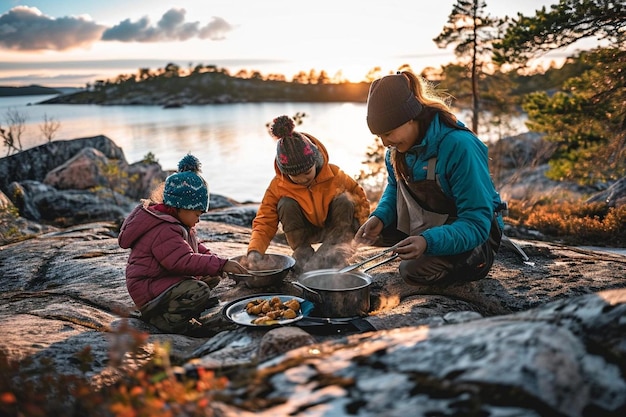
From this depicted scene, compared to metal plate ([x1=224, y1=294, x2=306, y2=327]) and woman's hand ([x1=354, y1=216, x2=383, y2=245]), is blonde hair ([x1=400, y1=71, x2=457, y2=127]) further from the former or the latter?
metal plate ([x1=224, y1=294, x2=306, y2=327])

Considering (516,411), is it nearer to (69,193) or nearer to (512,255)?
(512,255)

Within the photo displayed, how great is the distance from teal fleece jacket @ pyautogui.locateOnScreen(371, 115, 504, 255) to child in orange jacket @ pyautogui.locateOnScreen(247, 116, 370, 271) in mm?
1343

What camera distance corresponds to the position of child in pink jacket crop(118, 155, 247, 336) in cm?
371

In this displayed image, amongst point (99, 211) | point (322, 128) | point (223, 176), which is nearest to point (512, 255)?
point (99, 211)

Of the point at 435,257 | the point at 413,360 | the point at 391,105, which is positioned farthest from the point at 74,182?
the point at 413,360

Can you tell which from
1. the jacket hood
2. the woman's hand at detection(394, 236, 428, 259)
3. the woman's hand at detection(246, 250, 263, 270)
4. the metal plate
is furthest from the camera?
the woman's hand at detection(246, 250, 263, 270)

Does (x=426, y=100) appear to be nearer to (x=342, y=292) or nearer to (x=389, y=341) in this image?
(x=342, y=292)

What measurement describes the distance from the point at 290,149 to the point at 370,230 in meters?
1.11

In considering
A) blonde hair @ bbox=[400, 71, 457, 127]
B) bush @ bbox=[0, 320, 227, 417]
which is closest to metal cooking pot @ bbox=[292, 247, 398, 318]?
blonde hair @ bbox=[400, 71, 457, 127]

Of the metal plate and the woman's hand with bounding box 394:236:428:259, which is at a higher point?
the woman's hand with bounding box 394:236:428:259

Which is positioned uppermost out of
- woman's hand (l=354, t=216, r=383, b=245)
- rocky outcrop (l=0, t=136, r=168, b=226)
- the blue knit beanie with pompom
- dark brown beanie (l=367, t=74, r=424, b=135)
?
dark brown beanie (l=367, t=74, r=424, b=135)

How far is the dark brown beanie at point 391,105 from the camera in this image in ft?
12.0

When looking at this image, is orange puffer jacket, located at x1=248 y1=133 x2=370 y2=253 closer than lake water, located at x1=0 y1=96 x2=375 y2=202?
Yes

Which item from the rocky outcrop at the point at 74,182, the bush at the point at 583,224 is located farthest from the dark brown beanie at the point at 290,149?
the rocky outcrop at the point at 74,182
